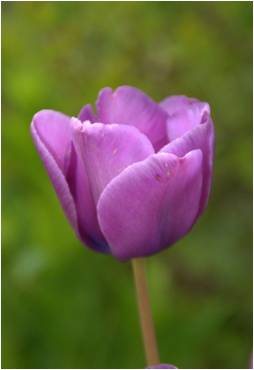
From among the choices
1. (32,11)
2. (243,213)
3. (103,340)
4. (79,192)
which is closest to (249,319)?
(243,213)

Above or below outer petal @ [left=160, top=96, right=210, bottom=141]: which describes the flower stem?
below

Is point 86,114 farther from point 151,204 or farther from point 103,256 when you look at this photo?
point 103,256

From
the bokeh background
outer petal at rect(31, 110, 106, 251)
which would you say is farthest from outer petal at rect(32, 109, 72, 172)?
the bokeh background

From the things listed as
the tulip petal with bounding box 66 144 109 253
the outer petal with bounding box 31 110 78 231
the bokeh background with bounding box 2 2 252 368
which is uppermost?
the outer petal with bounding box 31 110 78 231

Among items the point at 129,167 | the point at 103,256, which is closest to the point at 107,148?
the point at 129,167

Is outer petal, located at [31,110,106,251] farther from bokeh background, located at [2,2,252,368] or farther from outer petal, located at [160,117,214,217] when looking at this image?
bokeh background, located at [2,2,252,368]

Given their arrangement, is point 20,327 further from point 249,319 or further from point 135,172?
point 135,172
